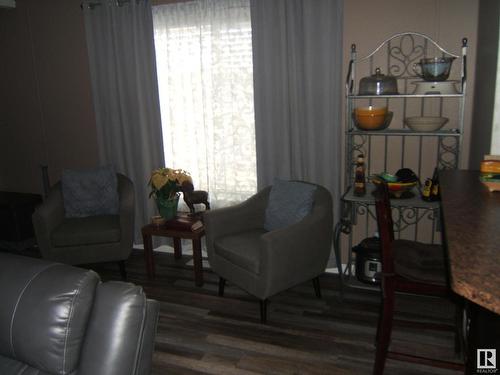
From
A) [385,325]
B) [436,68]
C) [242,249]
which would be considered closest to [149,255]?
[242,249]

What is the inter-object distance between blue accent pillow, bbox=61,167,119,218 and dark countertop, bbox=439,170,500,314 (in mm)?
2802

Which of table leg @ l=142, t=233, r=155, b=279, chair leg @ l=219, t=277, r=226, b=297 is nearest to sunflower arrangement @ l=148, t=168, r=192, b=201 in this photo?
table leg @ l=142, t=233, r=155, b=279

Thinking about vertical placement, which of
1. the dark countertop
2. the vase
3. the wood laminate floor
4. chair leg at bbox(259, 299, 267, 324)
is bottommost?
the wood laminate floor

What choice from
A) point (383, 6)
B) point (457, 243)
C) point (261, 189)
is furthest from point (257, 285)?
point (383, 6)

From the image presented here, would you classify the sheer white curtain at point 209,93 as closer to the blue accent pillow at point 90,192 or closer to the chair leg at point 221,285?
the blue accent pillow at point 90,192

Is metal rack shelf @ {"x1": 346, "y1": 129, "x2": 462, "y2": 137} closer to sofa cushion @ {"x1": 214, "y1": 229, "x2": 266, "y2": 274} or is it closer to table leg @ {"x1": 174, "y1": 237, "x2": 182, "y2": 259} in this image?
sofa cushion @ {"x1": 214, "y1": 229, "x2": 266, "y2": 274}

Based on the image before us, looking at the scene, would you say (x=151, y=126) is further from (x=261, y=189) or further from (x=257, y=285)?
(x=257, y=285)

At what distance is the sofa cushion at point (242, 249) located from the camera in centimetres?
295

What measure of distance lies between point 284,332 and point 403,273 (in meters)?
1.18

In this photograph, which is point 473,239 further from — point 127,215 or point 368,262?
point 127,215

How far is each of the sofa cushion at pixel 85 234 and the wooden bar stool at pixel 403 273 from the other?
2.32 meters

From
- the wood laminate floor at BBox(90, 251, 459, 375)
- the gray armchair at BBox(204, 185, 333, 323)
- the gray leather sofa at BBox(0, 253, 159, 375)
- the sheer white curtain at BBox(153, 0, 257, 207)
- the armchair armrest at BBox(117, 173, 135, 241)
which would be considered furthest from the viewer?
the sheer white curtain at BBox(153, 0, 257, 207)

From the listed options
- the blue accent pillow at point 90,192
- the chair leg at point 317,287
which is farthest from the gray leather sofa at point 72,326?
the blue accent pillow at point 90,192

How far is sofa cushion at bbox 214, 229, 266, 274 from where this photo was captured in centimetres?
295
